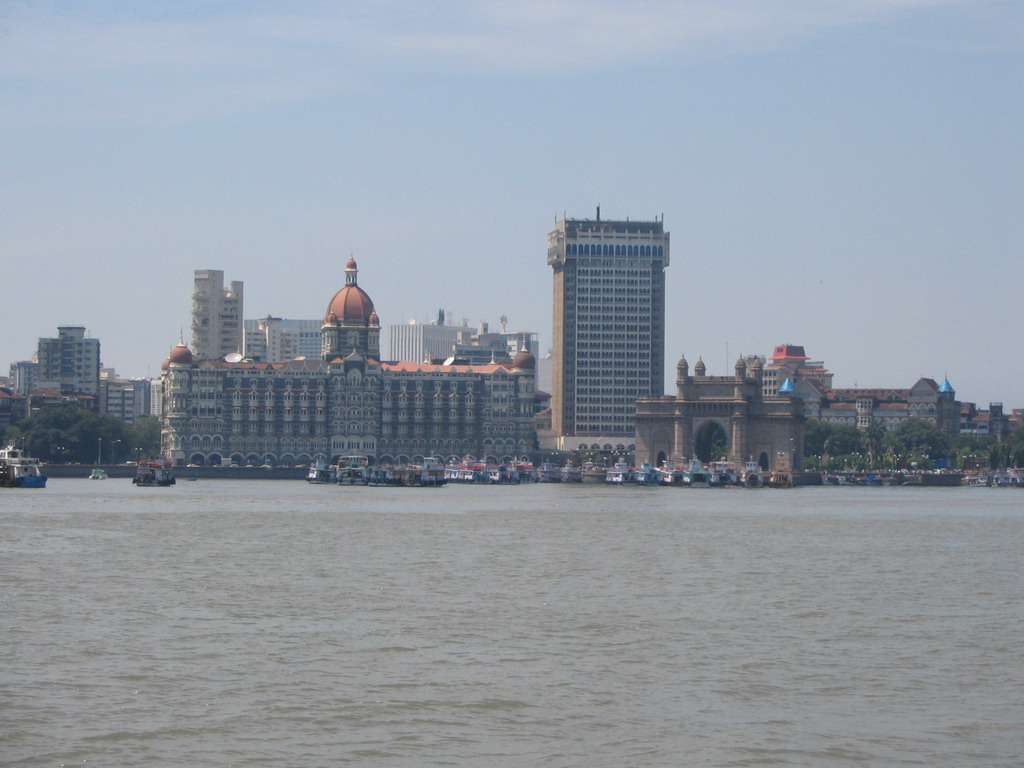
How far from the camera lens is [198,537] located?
67.7m

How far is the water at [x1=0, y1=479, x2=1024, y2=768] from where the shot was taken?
92.7 ft

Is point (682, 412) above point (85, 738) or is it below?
above

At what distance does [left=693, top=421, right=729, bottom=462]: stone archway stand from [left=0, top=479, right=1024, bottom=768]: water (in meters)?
117

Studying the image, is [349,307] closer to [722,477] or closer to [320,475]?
[320,475]

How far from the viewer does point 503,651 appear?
→ 36375 mm

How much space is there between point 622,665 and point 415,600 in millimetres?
11133

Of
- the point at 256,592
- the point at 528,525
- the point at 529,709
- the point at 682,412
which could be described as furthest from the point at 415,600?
the point at 682,412

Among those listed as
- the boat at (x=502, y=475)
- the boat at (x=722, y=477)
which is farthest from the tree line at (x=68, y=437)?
the boat at (x=722, y=477)

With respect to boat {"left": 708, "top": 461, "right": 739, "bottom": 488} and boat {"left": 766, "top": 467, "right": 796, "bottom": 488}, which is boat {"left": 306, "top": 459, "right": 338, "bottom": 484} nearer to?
boat {"left": 708, "top": 461, "right": 739, "bottom": 488}

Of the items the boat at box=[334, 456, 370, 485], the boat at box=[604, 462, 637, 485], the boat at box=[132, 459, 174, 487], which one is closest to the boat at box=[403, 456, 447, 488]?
the boat at box=[334, 456, 370, 485]

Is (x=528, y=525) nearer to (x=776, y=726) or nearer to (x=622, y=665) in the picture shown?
(x=622, y=665)

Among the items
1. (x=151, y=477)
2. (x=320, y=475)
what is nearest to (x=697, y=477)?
(x=320, y=475)

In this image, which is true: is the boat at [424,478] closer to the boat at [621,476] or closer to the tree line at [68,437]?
the boat at [621,476]

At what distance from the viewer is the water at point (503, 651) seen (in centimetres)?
2827
